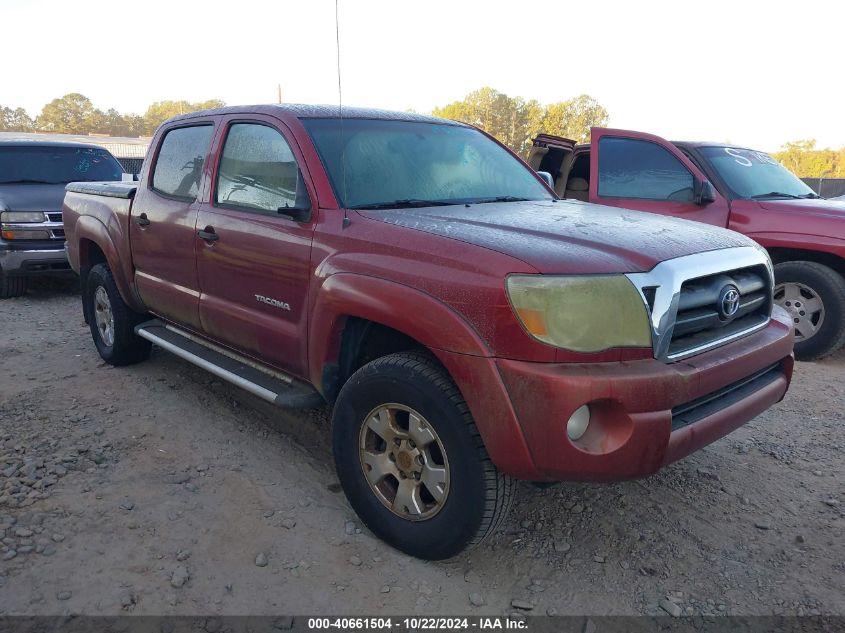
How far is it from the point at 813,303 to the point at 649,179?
1.68 metres

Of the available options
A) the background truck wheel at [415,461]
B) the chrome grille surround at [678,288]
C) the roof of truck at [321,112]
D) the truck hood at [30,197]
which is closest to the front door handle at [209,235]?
the roof of truck at [321,112]

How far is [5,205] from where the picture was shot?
7.41 m

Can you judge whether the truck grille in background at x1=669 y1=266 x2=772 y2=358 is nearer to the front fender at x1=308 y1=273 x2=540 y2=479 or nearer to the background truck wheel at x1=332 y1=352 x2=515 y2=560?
the front fender at x1=308 y1=273 x2=540 y2=479

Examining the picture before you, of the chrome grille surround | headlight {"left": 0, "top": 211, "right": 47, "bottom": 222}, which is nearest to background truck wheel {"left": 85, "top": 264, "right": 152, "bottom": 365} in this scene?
headlight {"left": 0, "top": 211, "right": 47, "bottom": 222}

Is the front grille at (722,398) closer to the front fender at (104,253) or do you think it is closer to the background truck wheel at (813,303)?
the background truck wheel at (813,303)

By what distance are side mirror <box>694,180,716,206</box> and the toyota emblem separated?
3137mm

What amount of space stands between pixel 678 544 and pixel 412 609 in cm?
121

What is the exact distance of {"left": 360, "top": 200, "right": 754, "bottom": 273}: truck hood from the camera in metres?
2.34

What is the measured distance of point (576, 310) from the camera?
2252 mm

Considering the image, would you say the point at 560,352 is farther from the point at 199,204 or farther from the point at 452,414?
the point at 199,204

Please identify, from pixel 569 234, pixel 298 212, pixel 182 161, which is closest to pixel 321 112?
pixel 298 212

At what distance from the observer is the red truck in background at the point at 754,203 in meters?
5.27

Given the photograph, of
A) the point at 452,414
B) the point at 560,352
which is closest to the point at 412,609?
the point at 452,414

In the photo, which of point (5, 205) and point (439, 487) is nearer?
point (439, 487)
